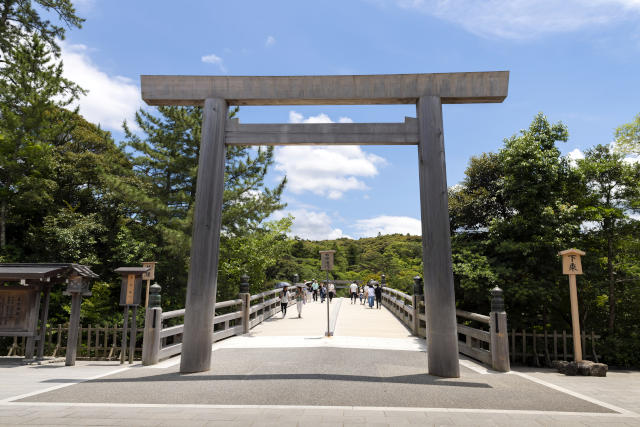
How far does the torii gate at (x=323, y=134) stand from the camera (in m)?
5.99

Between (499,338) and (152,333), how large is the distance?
6993 millimetres

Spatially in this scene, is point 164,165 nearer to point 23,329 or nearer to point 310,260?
point 23,329

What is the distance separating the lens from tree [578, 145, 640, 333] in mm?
10750

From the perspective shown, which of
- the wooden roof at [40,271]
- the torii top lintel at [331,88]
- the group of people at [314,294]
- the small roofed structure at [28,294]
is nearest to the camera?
the torii top lintel at [331,88]

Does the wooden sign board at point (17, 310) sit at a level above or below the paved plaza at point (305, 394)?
above

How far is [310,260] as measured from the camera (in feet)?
155

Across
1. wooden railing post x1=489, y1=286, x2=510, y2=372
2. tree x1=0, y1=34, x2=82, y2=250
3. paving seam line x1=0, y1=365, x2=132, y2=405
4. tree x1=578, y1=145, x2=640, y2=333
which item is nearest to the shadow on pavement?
paving seam line x1=0, y1=365, x2=132, y2=405

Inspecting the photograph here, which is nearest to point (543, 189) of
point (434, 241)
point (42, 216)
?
point (434, 241)

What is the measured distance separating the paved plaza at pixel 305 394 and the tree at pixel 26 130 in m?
14.0

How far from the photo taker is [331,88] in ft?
21.4

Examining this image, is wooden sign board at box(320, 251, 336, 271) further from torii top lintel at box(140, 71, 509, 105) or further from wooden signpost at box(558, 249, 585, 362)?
wooden signpost at box(558, 249, 585, 362)

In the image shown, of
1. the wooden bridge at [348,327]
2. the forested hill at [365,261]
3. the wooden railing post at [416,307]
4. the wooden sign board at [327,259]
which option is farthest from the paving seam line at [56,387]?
the forested hill at [365,261]

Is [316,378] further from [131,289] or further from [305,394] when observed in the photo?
[131,289]

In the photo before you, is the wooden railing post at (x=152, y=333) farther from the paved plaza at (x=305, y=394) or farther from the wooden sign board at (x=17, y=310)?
the wooden sign board at (x=17, y=310)
